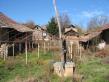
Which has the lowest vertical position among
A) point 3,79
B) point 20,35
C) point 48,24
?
point 3,79

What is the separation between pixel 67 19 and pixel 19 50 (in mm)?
43481

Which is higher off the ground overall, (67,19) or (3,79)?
(67,19)

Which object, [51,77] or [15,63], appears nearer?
[51,77]

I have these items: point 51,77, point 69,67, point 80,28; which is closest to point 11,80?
point 51,77

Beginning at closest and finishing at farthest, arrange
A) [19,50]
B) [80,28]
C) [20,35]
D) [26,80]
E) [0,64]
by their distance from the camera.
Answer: [26,80]
[0,64]
[19,50]
[20,35]
[80,28]

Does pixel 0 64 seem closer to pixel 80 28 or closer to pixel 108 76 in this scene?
pixel 108 76

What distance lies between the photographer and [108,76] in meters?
13.7

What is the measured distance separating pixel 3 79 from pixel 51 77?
248cm

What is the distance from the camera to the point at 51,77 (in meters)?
13.5

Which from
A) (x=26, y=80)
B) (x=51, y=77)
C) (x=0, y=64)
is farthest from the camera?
(x=0, y=64)

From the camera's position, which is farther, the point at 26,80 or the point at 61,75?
the point at 61,75

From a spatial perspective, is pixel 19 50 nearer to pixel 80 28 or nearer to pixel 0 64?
pixel 0 64

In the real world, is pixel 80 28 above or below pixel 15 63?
above

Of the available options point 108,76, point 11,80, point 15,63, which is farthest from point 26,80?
point 15,63
